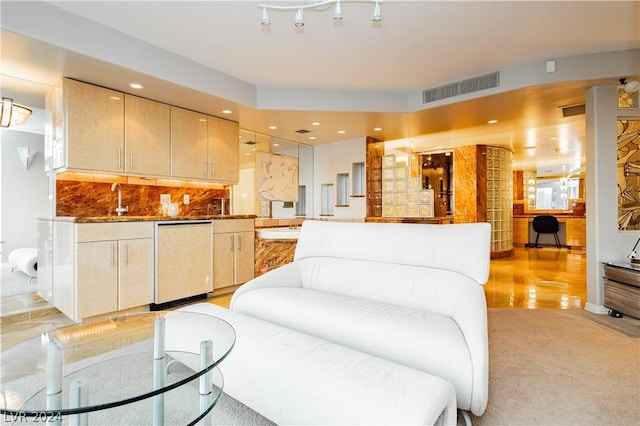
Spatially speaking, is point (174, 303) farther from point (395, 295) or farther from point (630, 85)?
point (630, 85)

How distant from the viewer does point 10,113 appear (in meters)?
3.35

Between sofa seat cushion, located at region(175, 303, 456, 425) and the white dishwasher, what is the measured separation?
2144 mm

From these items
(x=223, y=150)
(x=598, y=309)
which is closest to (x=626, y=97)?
(x=598, y=309)

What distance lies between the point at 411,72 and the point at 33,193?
611 centimetres

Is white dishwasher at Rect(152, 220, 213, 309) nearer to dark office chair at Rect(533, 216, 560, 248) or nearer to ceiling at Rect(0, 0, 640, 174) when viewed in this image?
ceiling at Rect(0, 0, 640, 174)

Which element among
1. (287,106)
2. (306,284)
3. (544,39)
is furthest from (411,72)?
(306,284)

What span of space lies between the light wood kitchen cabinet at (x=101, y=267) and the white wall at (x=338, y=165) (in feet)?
11.8

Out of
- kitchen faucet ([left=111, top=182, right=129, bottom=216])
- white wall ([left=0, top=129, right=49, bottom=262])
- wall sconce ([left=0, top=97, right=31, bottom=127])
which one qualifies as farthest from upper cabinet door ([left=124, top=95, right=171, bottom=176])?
white wall ([left=0, top=129, right=49, bottom=262])

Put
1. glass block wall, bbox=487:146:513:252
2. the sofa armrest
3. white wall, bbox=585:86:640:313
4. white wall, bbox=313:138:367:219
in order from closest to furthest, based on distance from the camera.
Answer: the sofa armrest
white wall, bbox=585:86:640:313
white wall, bbox=313:138:367:219
glass block wall, bbox=487:146:513:252

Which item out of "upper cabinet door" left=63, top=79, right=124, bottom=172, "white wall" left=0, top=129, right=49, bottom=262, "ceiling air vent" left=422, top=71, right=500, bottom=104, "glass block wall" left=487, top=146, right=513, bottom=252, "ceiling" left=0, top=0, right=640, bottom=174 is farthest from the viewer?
"glass block wall" left=487, top=146, right=513, bottom=252

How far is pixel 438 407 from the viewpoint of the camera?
→ 3.49 ft

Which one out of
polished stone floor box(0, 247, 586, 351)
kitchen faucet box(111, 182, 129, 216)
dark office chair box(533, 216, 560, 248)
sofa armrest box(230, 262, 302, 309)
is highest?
kitchen faucet box(111, 182, 129, 216)

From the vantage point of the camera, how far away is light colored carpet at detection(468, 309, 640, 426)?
1.64 m

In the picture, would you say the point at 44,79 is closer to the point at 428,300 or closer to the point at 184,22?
the point at 184,22
